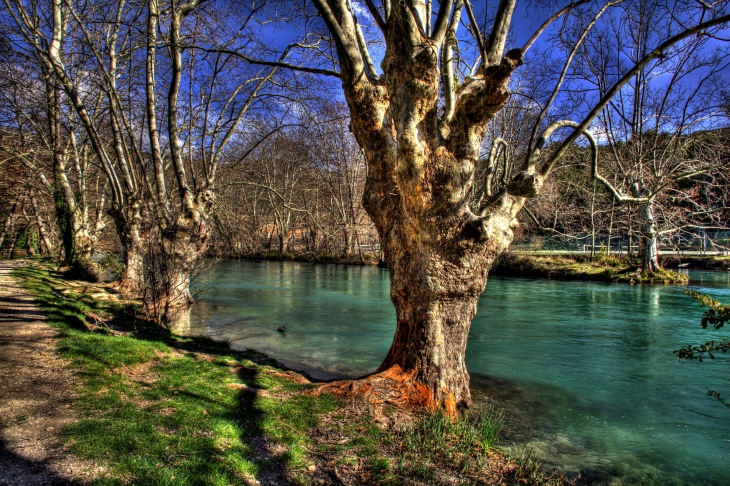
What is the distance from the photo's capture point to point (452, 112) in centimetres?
489

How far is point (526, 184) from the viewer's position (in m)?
4.98

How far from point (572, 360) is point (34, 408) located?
8890 mm

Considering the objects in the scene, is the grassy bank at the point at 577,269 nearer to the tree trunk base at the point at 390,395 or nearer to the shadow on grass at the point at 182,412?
the tree trunk base at the point at 390,395

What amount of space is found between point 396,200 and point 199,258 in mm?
6915

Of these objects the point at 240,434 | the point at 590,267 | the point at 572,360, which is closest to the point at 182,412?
the point at 240,434

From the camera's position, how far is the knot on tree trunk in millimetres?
4949

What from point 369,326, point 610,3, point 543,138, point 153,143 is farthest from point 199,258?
point 610,3

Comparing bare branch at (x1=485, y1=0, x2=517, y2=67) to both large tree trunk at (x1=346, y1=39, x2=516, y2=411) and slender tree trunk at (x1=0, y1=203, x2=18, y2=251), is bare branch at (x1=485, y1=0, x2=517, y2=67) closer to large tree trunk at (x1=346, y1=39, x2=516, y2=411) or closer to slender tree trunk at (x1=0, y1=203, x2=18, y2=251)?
large tree trunk at (x1=346, y1=39, x2=516, y2=411)

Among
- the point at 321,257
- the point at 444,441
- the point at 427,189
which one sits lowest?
the point at 444,441

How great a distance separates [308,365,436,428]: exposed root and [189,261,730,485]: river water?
1.16m

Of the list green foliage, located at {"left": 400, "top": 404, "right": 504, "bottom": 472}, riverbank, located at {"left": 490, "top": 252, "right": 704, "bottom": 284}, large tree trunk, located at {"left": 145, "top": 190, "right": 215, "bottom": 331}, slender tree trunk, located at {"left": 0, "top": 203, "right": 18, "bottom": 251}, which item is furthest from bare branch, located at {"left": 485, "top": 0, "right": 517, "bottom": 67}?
slender tree trunk, located at {"left": 0, "top": 203, "right": 18, "bottom": 251}

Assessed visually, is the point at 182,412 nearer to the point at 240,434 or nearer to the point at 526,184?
the point at 240,434

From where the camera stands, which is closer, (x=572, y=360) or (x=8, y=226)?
(x=572, y=360)

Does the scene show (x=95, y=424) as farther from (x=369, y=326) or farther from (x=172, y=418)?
(x=369, y=326)
